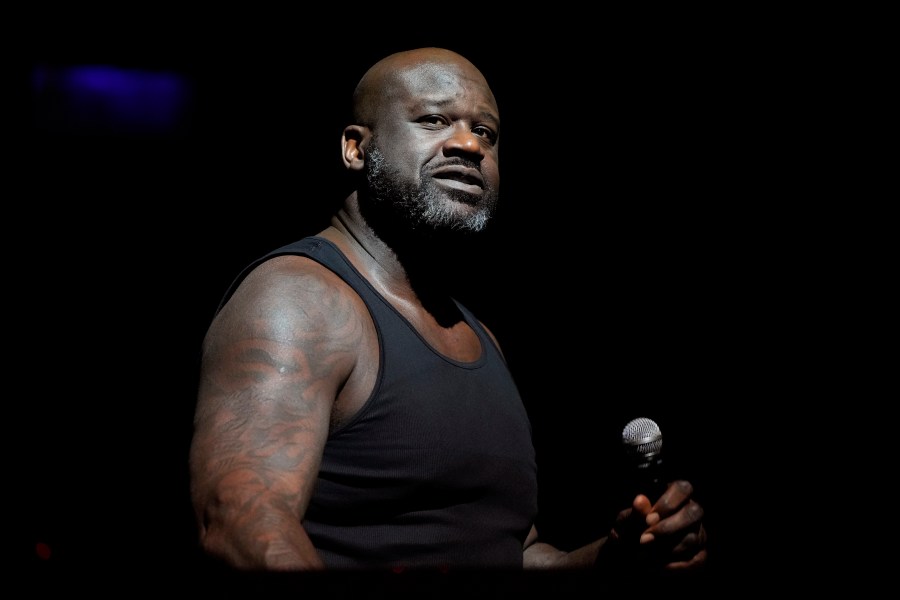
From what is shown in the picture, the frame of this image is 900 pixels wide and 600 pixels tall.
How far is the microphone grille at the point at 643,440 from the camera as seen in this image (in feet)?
4.77

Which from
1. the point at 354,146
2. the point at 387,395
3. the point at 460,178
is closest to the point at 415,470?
the point at 387,395

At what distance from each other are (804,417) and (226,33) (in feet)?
6.75

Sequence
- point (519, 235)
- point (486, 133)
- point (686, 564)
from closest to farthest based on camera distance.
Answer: point (686, 564) < point (486, 133) < point (519, 235)

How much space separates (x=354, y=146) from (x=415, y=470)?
2.65ft

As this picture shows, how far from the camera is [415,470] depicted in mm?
1449

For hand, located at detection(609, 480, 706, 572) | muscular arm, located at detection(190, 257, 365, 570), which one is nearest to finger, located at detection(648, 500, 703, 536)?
hand, located at detection(609, 480, 706, 572)

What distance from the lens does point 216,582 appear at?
756mm

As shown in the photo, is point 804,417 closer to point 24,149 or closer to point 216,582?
point 216,582

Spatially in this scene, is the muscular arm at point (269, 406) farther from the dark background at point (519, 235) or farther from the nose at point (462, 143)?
the dark background at point (519, 235)

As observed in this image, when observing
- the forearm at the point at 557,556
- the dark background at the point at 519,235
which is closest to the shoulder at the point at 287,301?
the forearm at the point at 557,556

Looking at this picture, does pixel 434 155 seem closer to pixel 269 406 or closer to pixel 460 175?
pixel 460 175

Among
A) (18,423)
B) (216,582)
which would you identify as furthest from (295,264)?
(18,423)

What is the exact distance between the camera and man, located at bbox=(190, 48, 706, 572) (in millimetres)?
1226

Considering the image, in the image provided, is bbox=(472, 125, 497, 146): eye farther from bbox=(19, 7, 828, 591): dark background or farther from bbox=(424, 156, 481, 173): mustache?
bbox=(19, 7, 828, 591): dark background
